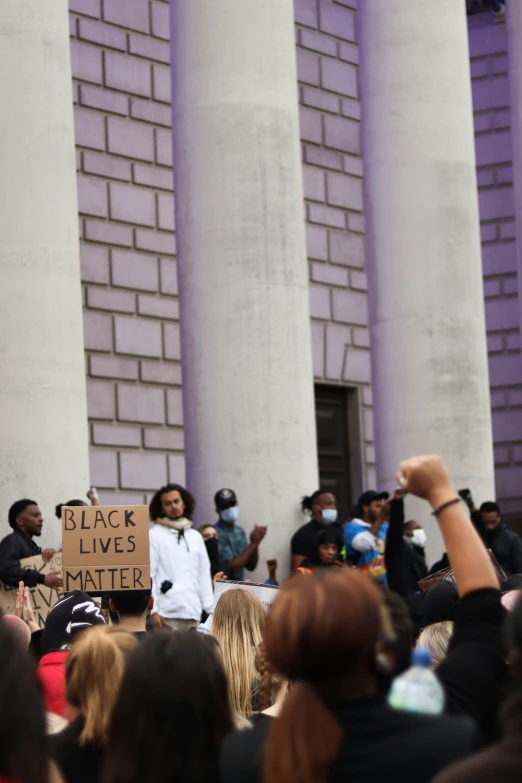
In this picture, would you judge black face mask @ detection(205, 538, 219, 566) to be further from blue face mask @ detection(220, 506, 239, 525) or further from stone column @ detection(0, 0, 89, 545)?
stone column @ detection(0, 0, 89, 545)

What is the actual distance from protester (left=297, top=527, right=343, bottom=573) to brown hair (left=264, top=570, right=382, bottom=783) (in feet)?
37.9

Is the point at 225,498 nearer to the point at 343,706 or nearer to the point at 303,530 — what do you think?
the point at 303,530

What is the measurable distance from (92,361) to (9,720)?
19907 mm

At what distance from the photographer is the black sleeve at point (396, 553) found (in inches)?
612

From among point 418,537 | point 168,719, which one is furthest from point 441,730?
point 418,537

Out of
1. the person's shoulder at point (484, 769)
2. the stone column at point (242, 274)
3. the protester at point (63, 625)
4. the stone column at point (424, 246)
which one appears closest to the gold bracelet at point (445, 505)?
the person's shoulder at point (484, 769)

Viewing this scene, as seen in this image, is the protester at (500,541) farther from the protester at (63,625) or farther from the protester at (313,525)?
the protester at (63,625)

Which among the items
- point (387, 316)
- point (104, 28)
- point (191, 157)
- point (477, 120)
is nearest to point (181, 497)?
point (191, 157)

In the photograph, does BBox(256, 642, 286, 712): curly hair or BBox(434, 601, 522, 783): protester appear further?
BBox(256, 642, 286, 712): curly hair

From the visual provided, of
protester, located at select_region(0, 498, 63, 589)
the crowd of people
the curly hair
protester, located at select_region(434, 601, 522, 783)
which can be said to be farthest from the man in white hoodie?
protester, located at select_region(434, 601, 522, 783)

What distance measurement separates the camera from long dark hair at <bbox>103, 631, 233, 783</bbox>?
14.0 ft

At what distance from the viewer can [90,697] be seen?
5.30m

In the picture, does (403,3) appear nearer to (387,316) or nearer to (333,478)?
(387,316)

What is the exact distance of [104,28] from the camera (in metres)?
24.4
